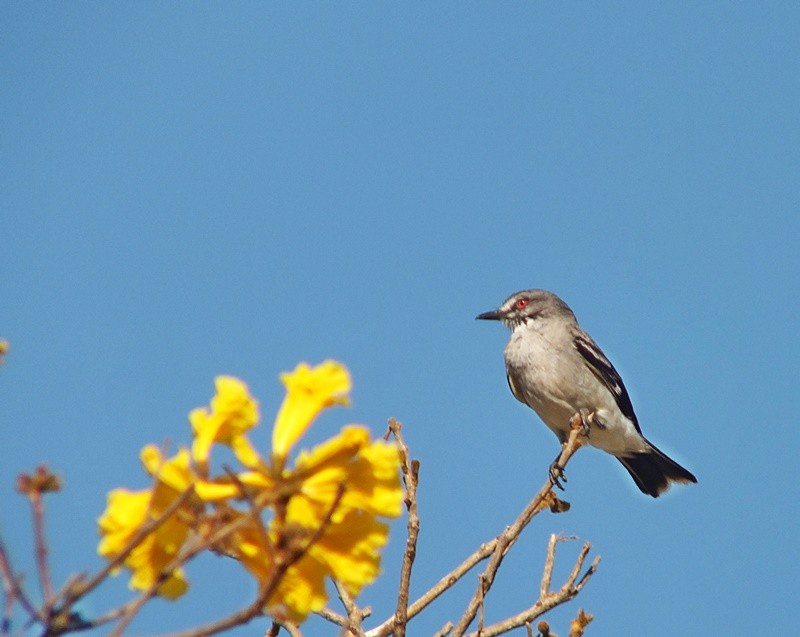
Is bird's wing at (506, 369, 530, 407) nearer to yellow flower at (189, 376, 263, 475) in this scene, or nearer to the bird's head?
the bird's head

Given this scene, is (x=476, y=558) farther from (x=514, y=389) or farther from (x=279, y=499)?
(x=514, y=389)

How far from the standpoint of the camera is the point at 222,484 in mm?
1860

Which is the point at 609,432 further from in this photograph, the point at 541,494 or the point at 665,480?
the point at 541,494

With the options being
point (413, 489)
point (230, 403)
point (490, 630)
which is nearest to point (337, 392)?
point (230, 403)

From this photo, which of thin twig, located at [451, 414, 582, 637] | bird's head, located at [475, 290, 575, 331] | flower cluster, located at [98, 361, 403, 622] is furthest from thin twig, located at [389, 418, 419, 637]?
bird's head, located at [475, 290, 575, 331]

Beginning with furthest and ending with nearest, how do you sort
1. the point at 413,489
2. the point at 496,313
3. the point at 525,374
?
1. the point at 496,313
2. the point at 525,374
3. the point at 413,489

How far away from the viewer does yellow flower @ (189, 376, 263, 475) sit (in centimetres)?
198

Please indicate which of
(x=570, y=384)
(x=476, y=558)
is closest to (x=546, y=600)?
(x=476, y=558)

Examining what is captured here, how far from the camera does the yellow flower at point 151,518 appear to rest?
1.85 meters

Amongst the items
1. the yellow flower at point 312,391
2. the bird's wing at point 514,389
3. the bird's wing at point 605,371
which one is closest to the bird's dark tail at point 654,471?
the bird's wing at point 605,371

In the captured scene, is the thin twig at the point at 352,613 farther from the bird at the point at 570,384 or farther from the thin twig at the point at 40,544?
the bird at the point at 570,384

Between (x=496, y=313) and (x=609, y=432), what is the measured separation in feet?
6.36

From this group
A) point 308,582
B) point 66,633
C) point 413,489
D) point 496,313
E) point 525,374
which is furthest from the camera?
point 496,313

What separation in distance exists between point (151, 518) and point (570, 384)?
31.8 ft
